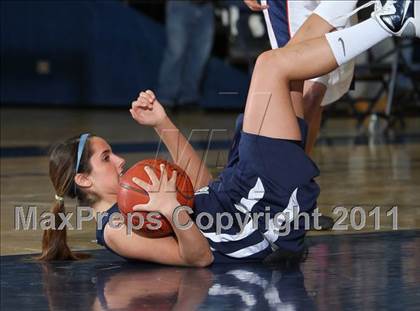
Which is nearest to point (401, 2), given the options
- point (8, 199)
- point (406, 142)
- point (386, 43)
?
point (8, 199)

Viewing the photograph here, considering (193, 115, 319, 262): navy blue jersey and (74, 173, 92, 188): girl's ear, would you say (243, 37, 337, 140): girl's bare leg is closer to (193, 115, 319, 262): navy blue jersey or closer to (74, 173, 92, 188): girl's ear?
(193, 115, 319, 262): navy blue jersey

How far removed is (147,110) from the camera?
190 inches

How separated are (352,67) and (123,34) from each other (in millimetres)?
8531

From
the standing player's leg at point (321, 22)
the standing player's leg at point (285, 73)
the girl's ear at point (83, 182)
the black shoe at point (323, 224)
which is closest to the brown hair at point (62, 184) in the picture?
the girl's ear at point (83, 182)

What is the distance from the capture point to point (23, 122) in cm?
1220

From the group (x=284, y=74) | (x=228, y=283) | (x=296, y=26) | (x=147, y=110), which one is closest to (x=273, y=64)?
(x=284, y=74)

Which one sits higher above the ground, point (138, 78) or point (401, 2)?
point (401, 2)

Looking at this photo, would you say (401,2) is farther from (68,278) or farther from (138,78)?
(138,78)

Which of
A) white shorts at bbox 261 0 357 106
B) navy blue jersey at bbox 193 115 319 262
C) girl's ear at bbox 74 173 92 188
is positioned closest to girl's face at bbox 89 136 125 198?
girl's ear at bbox 74 173 92 188

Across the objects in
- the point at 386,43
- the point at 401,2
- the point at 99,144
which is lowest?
the point at 386,43

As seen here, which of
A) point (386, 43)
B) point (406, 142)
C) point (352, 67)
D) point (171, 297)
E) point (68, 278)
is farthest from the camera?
point (386, 43)

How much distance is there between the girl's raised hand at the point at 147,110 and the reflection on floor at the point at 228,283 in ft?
1.76

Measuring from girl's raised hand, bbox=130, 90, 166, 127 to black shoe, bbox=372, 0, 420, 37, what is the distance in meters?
0.90

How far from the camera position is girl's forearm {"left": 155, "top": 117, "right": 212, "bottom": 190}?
15.9 feet
